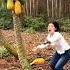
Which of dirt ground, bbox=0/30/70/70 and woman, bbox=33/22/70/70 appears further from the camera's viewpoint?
dirt ground, bbox=0/30/70/70

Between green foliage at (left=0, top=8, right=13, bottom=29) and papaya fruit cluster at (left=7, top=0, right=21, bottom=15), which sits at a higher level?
papaya fruit cluster at (left=7, top=0, right=21, bottom=15)

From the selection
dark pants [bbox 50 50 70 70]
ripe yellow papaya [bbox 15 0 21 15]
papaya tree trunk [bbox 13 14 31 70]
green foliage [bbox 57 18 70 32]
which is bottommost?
green foliage [bbox 57 18 70 32]

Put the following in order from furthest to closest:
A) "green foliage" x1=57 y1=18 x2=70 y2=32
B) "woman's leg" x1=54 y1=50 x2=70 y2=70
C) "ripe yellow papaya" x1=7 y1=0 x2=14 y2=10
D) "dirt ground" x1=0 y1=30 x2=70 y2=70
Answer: "green foliage" x1=57 y1=18 x2=70 y2=32
"dirt ground" x1=0 y1=30 x2=70 y2=70
"woman's leg" x1=54 y1=50 x2=70 y2=70
"ripe yellow papaya" x1=7 y1=0 x2=14 y2=10

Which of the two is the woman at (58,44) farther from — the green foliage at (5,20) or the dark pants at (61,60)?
the green foliage at (5,20)

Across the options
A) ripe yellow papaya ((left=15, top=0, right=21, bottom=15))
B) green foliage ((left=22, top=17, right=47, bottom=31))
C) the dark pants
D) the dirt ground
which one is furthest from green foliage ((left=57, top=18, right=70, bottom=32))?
ripe yellow papaya ((left=15, top=0, right=21, bottom=15))

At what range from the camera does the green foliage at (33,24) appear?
13062 millimetres

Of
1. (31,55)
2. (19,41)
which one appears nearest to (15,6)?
(19,41)

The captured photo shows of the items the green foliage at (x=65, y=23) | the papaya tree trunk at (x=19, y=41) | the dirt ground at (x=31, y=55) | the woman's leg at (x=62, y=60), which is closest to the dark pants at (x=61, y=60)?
the woman's leg at (x=62, y=60)

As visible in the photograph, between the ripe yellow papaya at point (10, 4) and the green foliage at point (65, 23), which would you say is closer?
the ripe yellow papaya at point (10, 4)

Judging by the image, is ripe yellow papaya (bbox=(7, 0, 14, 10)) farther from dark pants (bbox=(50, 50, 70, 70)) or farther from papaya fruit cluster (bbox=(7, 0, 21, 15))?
dark pants (bbox=(50, 50, 70, 70))

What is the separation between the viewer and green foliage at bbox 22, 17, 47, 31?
1306 cm

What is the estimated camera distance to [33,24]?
13.4 meters

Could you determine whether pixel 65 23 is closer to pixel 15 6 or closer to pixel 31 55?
pixel 31 55

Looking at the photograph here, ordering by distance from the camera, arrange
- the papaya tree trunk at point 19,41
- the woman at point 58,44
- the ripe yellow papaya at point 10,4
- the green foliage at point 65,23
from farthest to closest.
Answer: the green foliage at point 65,23 → the woman at point 58,44 → the papaya tree trunk at point 19,41 → the ripe yellow papaya at point 10,4
